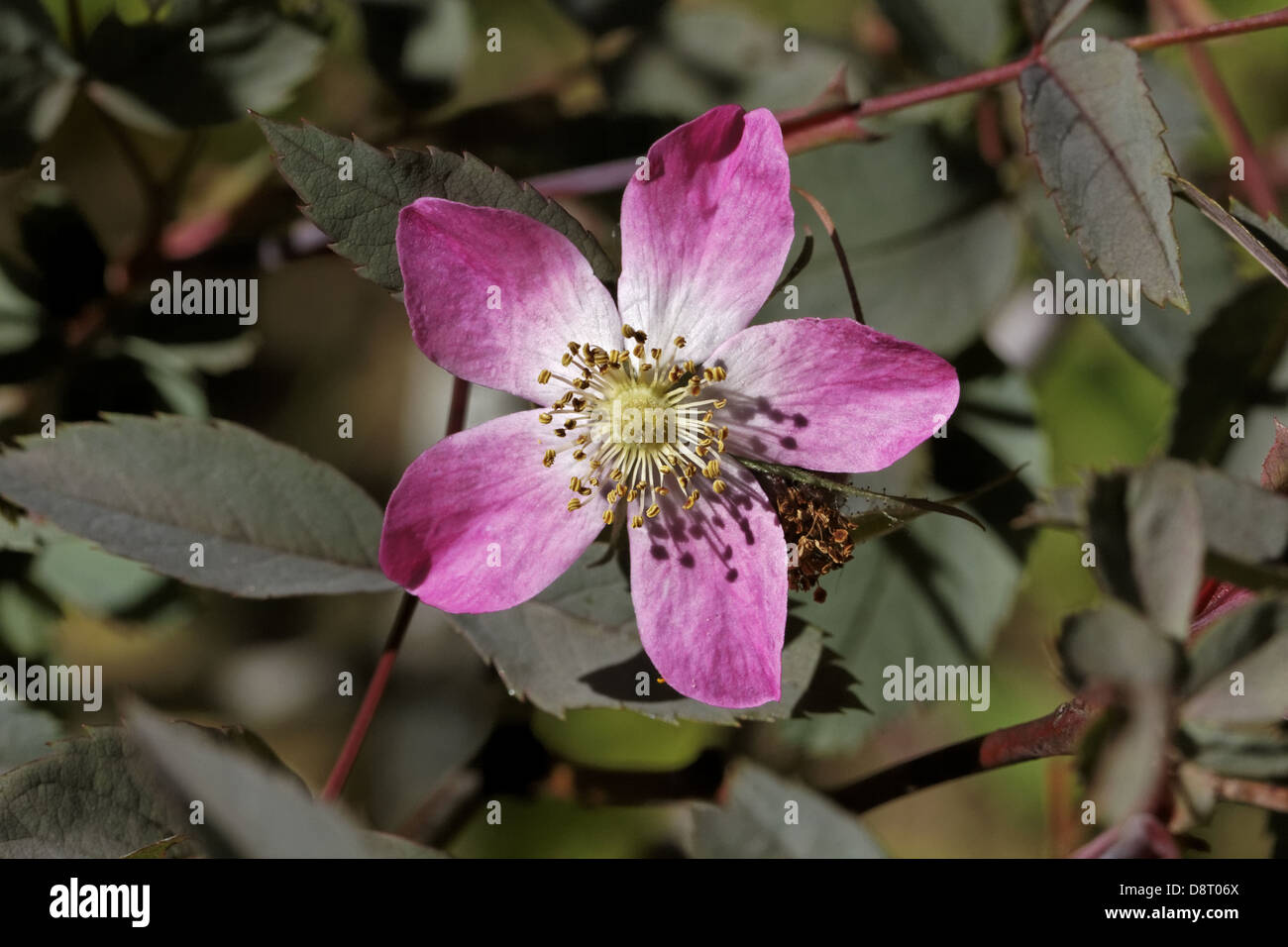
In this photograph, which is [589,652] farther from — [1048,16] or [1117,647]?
[1048,16]

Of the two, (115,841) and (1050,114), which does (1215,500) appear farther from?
(115,841)

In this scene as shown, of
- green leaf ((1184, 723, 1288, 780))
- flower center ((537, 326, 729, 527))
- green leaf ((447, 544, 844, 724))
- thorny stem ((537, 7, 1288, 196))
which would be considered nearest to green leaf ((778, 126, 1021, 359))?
thorny stem ((537, 7, 1288, 196))

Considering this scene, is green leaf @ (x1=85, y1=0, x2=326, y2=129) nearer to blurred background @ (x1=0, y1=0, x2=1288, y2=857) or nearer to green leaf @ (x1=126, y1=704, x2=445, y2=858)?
blurred background @ (x1=0, y1=0, x2=1288, y2=857)

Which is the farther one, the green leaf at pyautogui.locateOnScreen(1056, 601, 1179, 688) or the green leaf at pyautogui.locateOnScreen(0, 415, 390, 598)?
the green leaf at pyautogui.locateOnScreen(0, 415, 390, 598)

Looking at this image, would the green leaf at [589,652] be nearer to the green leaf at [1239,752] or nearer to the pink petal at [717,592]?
the pink petal at [717,592]
